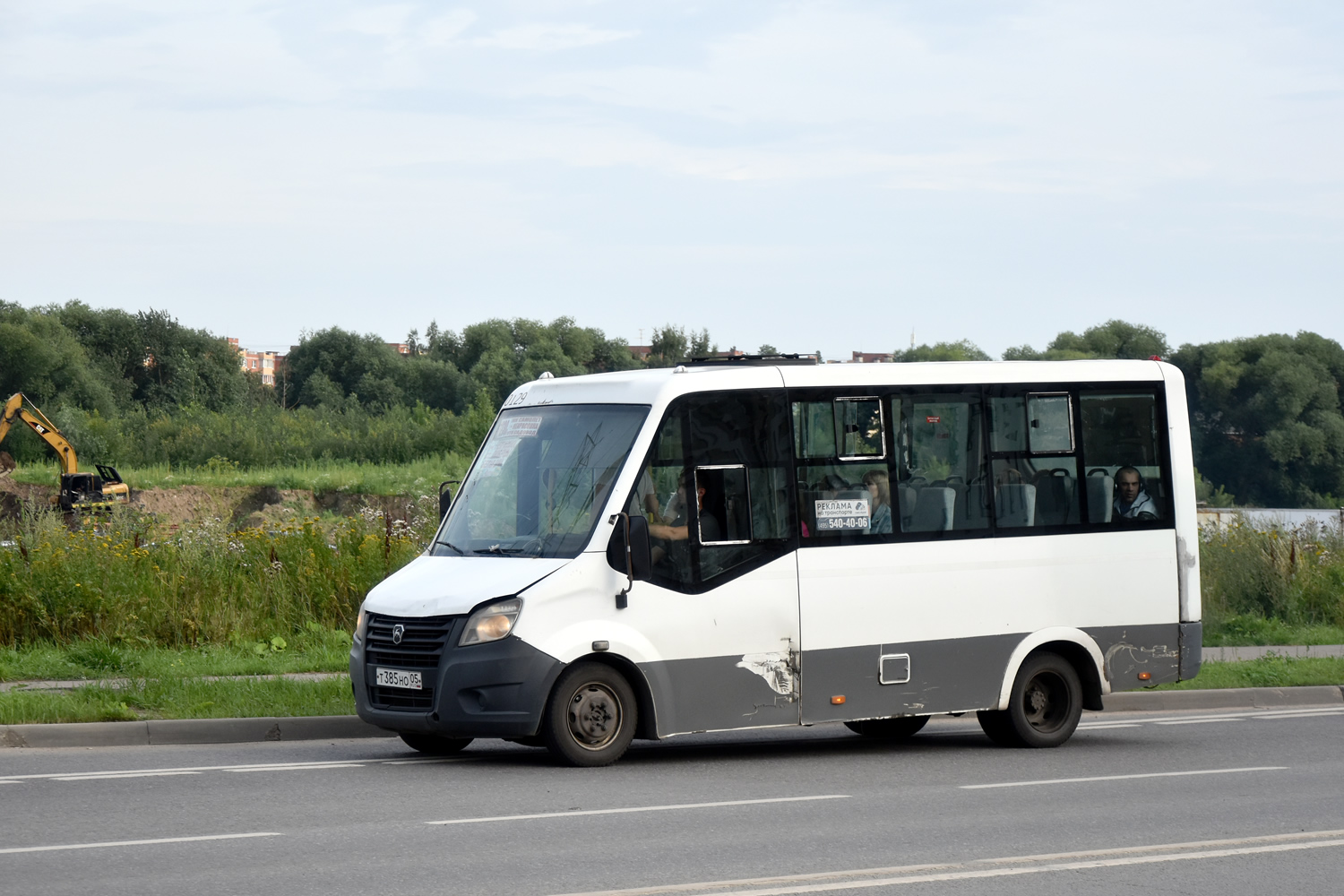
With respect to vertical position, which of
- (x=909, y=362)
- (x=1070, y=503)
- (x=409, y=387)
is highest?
(x=409, y=387)

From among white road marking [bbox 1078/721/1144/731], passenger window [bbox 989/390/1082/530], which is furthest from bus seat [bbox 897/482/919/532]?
white road marking [bbox 1078/721/1144/731]

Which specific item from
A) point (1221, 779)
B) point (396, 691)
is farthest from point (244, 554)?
point (1221, 779)

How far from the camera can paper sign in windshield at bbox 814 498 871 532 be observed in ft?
37.6

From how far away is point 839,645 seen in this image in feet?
37.2

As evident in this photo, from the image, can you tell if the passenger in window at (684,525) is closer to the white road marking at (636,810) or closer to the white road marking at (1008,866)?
the white road marking at (636,810)

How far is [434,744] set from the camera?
11.7 metres

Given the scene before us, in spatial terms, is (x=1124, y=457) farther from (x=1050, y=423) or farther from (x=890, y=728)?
(x=890, y=728)

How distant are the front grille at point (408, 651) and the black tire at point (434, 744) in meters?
0.80

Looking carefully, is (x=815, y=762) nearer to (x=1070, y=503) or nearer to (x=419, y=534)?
(x=1070, y=503)

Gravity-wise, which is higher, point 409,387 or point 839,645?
point 409,387

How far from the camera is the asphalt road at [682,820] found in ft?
23.3

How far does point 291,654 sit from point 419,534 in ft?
14.2

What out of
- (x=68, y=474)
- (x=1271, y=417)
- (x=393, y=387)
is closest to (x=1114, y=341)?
(x=1271, y=417)

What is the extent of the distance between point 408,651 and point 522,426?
2049mm
